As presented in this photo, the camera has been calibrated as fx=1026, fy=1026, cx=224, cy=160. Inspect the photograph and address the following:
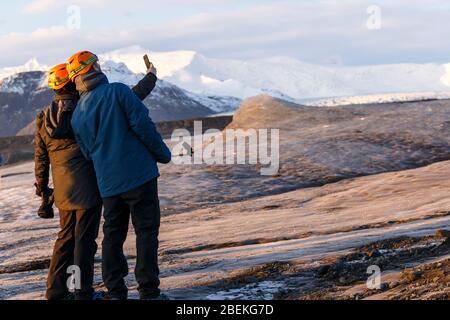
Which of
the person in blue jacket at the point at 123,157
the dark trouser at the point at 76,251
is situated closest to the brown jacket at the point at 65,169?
the dark trouser at the point at 76,251

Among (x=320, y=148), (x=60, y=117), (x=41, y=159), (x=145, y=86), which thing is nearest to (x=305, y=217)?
(x=145, y=86)

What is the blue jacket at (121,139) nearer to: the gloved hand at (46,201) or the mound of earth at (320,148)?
the gloved hand at (46,201)

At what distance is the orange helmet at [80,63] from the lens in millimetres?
8383

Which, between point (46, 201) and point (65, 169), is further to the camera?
point (46, 201)

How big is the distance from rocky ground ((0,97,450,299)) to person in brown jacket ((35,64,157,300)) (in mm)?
725

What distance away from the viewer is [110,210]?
27.3ft

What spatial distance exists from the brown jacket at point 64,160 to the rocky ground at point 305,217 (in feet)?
3.72

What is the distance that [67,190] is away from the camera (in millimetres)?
8672

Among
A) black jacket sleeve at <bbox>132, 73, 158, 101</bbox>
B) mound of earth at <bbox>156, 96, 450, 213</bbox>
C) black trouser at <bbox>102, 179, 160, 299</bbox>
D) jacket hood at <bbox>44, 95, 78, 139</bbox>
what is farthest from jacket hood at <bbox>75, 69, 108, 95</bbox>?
mound of earth at <bbox>156, 96, 450, 213</bbox>

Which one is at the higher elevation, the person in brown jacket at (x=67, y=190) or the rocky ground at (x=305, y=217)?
the person in brown jacket at (x=67, y=190)

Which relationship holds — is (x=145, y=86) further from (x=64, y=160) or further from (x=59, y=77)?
(x=64, y=160)

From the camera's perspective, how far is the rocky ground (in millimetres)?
9039

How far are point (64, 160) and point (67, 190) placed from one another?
0.93 feet

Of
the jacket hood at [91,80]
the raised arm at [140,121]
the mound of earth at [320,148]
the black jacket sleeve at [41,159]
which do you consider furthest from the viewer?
the mound of earth at [320,148]
